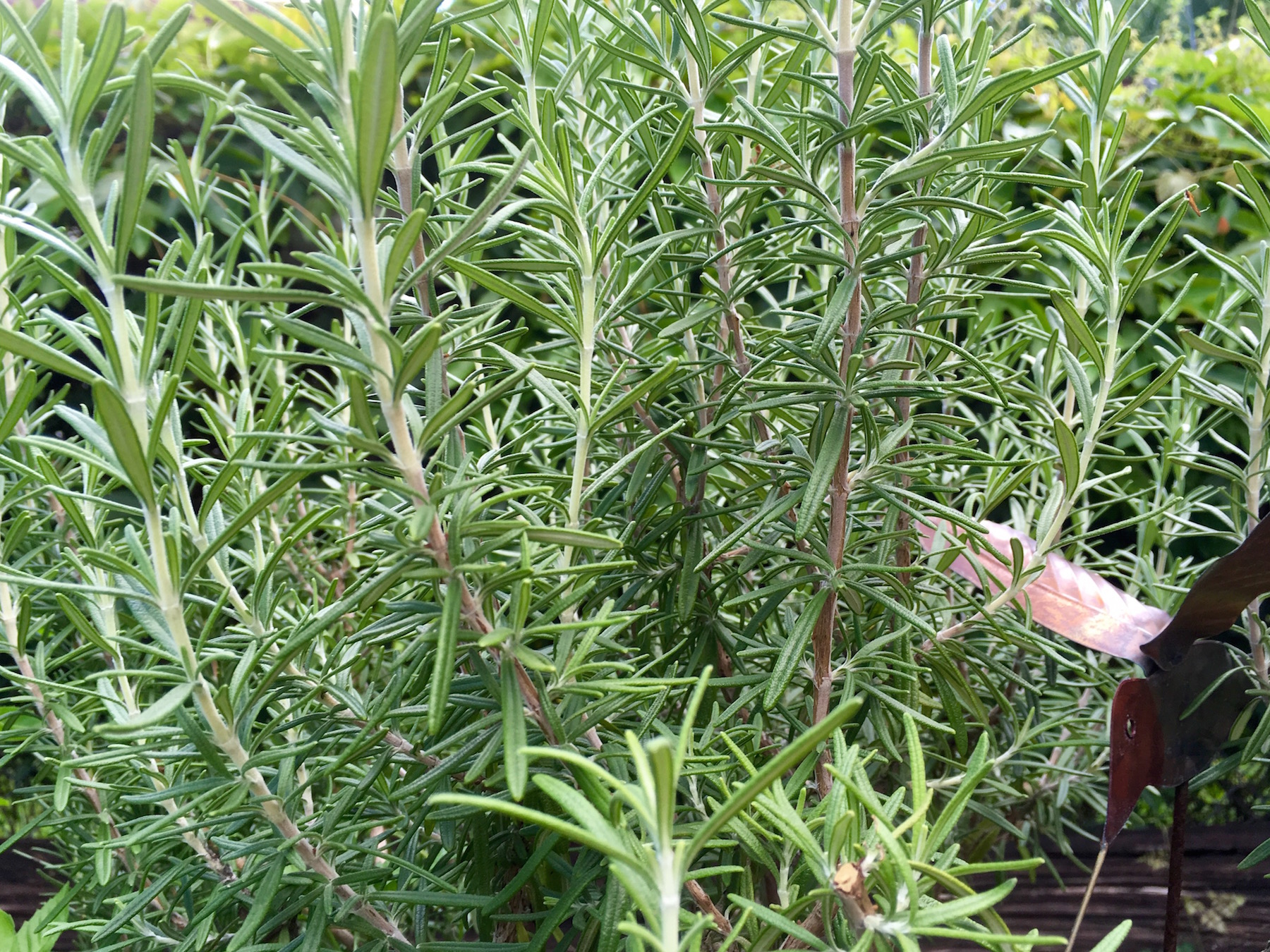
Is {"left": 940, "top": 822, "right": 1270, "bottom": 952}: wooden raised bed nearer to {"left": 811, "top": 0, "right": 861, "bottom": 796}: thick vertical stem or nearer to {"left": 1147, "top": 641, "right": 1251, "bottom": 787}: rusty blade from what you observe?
{"left": 1147, "top": 641, "right": 1251, "bottom": 787}: rusty blade

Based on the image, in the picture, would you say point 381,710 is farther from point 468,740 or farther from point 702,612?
point 702,612

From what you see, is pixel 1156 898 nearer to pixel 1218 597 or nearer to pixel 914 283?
Result: pixel 1218 597

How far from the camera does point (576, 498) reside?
494mm

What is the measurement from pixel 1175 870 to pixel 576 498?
0.55 meters

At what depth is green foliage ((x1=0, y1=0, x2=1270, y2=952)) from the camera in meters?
0.38

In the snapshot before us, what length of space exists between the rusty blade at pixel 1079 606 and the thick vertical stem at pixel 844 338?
4.0 inches

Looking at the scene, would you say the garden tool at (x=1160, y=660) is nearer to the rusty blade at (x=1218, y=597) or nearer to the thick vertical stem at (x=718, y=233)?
the rusty blade at (x=1218, y=597)

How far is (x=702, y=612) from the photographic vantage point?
0.63 m

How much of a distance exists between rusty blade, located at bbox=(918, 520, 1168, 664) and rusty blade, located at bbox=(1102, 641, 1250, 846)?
29mm

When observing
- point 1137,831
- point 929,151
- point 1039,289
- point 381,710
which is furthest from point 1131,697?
point 1137,831

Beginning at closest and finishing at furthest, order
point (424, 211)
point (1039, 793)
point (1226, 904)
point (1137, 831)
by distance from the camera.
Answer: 1. point (424, 211)
2. point (1039, 793)
3. point (1226, 904)
4. point (1137, 831)

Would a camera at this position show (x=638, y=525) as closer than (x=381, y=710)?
No

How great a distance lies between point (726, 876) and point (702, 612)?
18 cm

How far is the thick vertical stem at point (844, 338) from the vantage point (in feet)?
1.65
